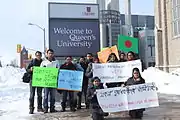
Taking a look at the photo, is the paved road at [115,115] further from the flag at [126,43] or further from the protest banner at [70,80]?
the flag at [126,43]

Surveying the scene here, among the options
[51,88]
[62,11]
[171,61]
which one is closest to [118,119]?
[51,88]

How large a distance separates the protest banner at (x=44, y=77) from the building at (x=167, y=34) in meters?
23.1

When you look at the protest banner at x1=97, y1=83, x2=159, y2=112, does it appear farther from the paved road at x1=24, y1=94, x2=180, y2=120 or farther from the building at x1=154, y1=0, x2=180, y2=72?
the building at x1=154, y1=0, x2=180, y2=72

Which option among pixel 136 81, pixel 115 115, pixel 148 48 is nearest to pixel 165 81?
pixel 115 115

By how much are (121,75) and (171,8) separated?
2531 centimetres

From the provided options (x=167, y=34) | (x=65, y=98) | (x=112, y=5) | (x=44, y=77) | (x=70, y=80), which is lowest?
(x=65, y=98)

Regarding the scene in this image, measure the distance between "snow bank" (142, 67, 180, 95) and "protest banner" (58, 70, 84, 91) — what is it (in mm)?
9036

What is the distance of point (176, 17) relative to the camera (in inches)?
1324

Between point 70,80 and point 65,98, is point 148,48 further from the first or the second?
point 70,80

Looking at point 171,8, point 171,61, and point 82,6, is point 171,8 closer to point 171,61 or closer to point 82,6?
point 171,61

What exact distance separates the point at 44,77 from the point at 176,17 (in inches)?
981

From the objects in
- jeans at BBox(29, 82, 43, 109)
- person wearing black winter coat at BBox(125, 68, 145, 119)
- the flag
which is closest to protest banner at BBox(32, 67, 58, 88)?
jeans at BBox(29, 82, 43, 109)

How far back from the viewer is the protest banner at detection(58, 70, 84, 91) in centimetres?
1129

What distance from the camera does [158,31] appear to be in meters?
37.3
